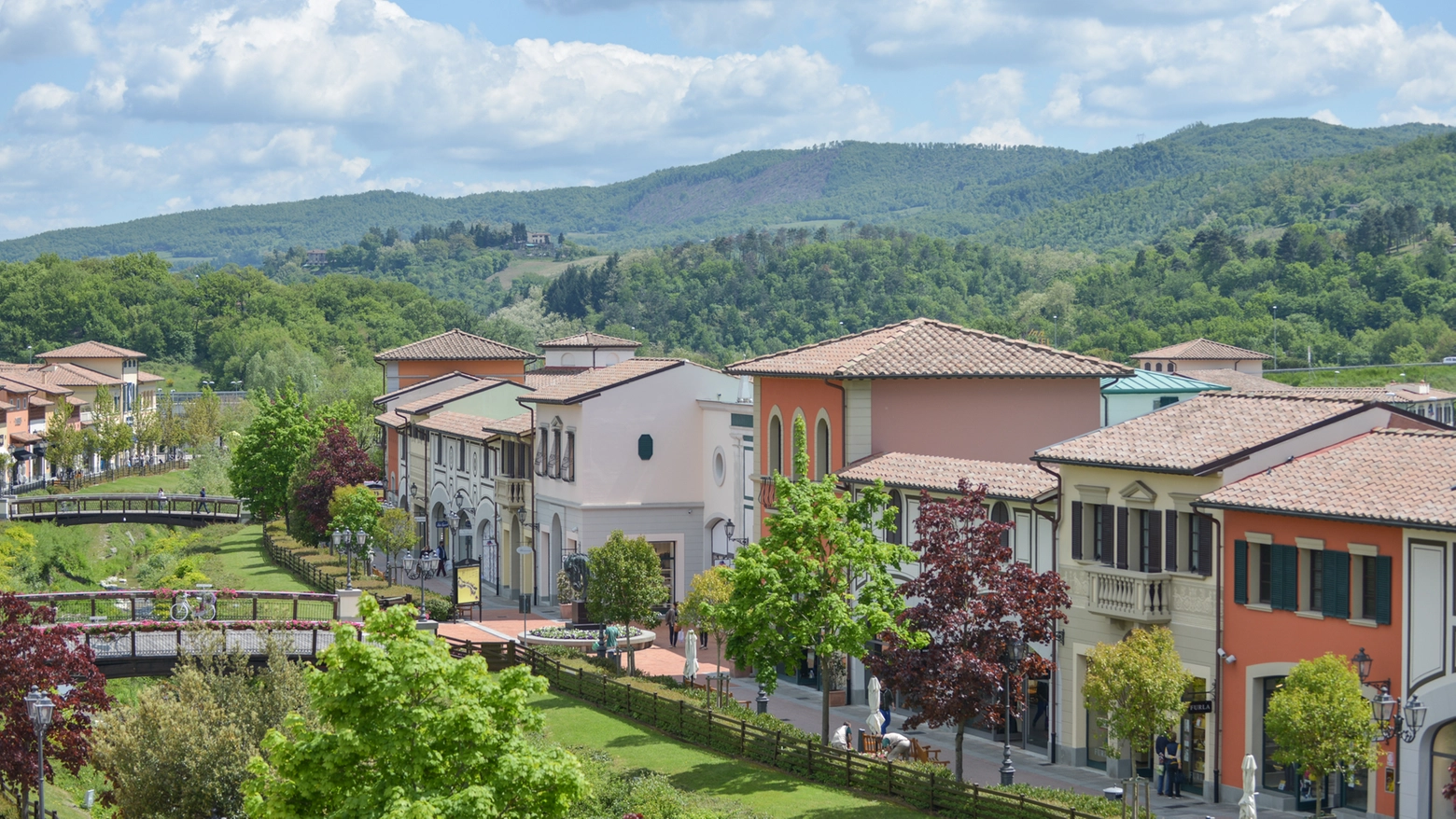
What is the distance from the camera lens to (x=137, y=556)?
7944cm

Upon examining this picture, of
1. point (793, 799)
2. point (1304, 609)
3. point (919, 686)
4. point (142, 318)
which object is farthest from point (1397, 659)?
point (142, 318)

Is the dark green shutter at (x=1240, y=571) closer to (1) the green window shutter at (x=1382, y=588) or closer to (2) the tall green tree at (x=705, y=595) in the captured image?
(1) the green window shutter at (x=1382, y=588)

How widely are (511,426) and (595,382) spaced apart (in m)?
5.97

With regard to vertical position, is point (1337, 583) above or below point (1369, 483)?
below

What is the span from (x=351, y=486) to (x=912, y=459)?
1369 inches

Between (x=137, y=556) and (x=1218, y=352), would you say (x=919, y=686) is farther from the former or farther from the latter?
(x=1218, y=352)

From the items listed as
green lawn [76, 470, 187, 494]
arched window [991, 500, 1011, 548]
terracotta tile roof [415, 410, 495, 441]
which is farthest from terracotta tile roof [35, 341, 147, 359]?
arched window [991, 500, 1011, 548]

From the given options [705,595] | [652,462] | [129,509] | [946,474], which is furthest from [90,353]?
[946,474]

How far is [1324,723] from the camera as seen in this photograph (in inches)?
939

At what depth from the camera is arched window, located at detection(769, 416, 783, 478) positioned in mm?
43781

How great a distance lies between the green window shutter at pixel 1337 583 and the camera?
26.3 meters

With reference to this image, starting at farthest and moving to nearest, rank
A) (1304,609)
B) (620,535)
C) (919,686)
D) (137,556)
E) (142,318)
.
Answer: (142,318) → (137,556) → (620,535) → (919,686) → (1304,609)

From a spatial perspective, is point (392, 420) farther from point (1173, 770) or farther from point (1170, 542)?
point (1173, 770)

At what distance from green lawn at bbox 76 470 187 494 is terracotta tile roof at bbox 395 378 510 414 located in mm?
32038
